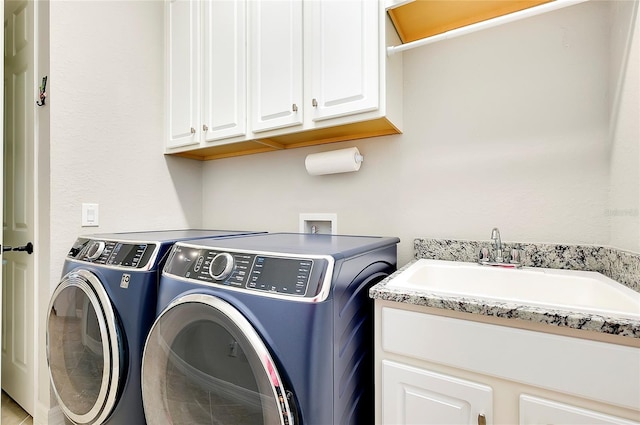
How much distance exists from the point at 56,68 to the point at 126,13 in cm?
58

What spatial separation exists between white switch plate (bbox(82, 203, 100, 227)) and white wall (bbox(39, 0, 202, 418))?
29 millimetres

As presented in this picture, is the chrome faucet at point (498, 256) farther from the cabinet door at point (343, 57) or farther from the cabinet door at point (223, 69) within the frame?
the cabinet door at point (223, 69)

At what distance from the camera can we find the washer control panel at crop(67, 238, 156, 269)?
51.8 inches

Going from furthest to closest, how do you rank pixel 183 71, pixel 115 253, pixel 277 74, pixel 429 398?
pixel 183 71 < pixel 277 74 < pixel 115 253 < pixel 429 398

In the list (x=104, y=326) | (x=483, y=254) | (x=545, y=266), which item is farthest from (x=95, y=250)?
(x=545, y=266)

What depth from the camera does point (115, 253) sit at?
139 cm

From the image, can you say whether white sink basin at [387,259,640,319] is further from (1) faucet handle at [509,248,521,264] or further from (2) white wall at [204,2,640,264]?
(2) white wall at [204,2,640,264]

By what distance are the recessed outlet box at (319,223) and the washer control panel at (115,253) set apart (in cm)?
84

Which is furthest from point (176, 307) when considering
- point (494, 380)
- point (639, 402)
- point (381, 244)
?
point (639, 402)

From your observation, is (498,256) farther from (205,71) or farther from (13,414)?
(13,414)

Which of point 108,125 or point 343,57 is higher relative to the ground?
point 343,57

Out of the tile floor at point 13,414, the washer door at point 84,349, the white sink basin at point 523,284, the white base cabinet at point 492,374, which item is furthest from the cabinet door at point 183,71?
the tile floor at point 13,414

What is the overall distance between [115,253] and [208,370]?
75 cm

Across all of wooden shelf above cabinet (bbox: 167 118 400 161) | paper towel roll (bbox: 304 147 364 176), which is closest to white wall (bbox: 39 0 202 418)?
wooden shelf above cabinet (bbox: 167 118 400 161)
